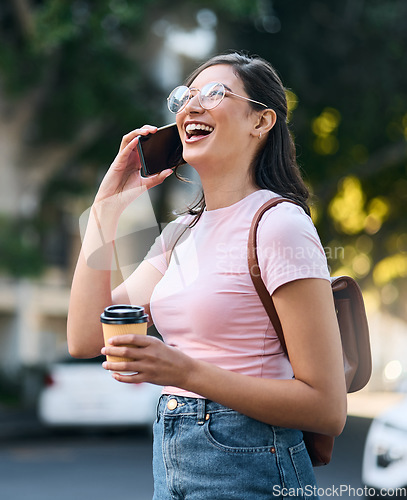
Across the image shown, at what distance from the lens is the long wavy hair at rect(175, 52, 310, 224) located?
2001 millimetres

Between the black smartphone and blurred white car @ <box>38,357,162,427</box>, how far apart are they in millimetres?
7878

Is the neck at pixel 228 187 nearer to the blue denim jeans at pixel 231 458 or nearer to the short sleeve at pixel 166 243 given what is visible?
the short sleeve at pixel 166 243

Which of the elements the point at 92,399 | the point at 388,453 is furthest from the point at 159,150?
the point at 92,399

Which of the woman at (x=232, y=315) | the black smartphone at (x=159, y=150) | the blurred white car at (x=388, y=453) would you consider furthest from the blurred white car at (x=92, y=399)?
the woman at (x=232, y=315)

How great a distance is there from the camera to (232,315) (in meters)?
1.77

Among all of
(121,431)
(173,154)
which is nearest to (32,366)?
(121,431)

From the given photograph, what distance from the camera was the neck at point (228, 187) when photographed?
1984 millimetres

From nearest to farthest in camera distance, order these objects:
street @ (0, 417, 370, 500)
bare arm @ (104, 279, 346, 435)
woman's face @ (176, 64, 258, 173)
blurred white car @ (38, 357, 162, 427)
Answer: bare arm @ (104, 279, 346, 435), woman's face @ (176, 64, 258, 173), street @ (0, 417, 370, 500), blurred white car @ (38, 357, 162, 427)

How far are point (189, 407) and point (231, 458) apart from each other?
16 cm

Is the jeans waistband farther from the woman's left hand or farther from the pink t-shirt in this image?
the woman's left hand

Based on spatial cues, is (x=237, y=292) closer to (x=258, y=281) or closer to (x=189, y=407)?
(x=258, y=281)

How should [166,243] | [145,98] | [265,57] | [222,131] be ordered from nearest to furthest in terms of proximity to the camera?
1. [222,131]
2. [166,243]
3. [265,57]
4. [145,98]

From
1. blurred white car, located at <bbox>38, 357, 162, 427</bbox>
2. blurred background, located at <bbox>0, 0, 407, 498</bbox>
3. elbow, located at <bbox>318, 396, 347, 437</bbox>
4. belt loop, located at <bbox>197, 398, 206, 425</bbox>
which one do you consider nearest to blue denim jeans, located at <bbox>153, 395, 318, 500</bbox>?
belt loop, located at <bbox>197, 398, 206, 425</bbox>

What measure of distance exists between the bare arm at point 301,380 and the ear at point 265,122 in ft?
1.64
